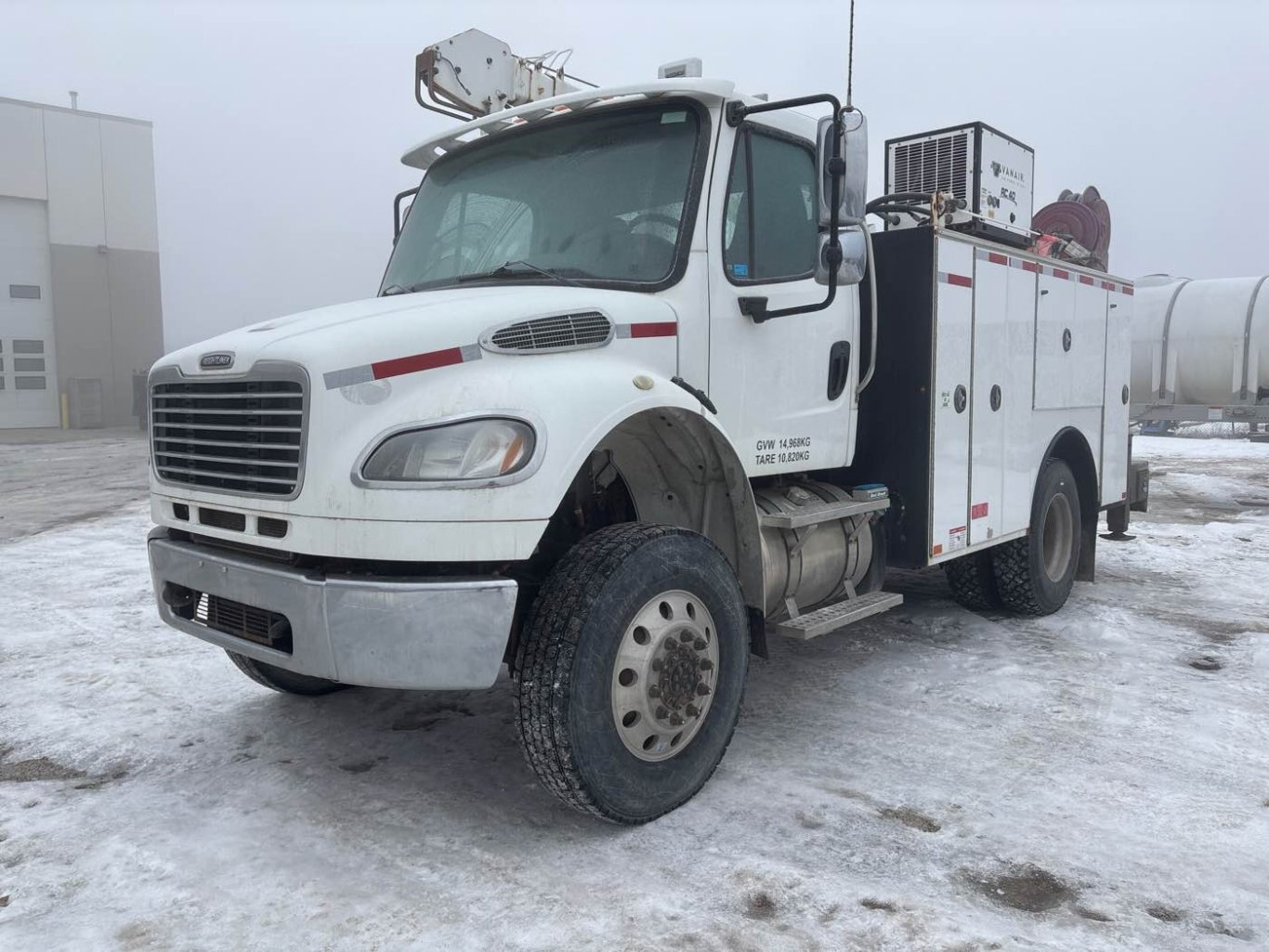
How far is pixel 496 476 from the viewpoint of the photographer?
2994 mm

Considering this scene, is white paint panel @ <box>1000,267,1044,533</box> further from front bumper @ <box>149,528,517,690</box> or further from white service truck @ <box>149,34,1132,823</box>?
front bumper @ <box>149,528,517,690</box>

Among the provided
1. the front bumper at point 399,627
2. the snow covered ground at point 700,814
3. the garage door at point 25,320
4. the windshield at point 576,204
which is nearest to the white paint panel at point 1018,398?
the snow covered ground at point 700,814

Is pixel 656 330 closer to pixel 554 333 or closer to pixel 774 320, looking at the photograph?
pixel 554 333

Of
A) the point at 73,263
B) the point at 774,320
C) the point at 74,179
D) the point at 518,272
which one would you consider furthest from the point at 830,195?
the point at 74,179

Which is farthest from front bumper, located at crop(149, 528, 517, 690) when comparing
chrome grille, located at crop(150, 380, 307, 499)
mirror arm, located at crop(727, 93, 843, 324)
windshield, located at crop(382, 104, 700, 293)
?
mirror arm, located at crop(727, 93, 843, 324)

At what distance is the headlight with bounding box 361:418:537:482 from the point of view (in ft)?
9.82

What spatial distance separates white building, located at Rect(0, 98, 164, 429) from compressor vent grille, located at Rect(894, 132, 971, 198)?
1242 inches

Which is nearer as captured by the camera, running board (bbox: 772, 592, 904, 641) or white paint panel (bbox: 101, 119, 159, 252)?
running board (bbox: 772, 592, 904, 641)

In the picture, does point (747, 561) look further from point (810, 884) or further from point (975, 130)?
point (975, 130)

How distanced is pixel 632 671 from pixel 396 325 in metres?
1.38

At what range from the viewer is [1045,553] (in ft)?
22.1

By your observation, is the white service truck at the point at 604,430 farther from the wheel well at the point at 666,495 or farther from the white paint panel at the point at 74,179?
the white paint panel at the point at 74,179

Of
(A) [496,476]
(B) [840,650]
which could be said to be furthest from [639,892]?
(B) [840,650]

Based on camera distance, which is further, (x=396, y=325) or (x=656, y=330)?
(x=656, y=330)
